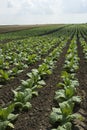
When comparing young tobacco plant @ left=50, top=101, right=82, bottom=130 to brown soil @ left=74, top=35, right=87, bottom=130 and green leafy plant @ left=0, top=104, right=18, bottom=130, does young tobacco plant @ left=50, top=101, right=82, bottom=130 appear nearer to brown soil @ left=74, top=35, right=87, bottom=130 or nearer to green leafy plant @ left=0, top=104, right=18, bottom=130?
brown soil @ left=74, top=35, right=87, bottom=130

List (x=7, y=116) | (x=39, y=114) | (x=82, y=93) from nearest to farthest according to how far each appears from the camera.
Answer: (x=7, y=116), (x=39, y=114), (x=82, y=93)

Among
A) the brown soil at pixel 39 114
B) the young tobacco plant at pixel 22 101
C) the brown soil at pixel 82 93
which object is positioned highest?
the young tobacco plant at pixel 22 101

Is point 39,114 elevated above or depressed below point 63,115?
below

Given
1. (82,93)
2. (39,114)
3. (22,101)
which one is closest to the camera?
(39,114)

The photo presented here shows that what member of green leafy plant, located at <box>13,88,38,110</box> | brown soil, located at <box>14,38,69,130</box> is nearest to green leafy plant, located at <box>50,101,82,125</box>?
brown soil, located at <box>14,38,69,130</box>

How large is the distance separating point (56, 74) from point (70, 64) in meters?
0.96

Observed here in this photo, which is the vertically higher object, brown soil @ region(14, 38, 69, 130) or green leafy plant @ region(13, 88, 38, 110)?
green leafy plant @ region(13, 88, 38, 110)

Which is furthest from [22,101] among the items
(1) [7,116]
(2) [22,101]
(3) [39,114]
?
(1) [7,116]

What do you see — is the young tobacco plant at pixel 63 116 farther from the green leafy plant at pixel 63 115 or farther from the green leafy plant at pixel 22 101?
the green leafy plant at pixel 22 101

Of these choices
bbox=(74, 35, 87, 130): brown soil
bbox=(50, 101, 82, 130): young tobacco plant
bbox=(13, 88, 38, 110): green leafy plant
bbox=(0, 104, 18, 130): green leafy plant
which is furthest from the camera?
bbox=(13, 88, 38, 110): green leafy plant

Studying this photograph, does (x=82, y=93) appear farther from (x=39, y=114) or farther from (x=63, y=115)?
(x=63, y=115)

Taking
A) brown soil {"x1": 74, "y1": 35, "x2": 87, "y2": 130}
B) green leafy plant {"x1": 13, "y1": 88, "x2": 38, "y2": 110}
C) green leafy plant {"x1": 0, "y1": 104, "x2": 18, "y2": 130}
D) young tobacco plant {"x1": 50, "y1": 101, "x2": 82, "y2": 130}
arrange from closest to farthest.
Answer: green leafy plant {"x1": 0, "y1": 104, "x2": 18, "y2": 130}, young tobacco plant {"x1": 50, "y1": 101, "x2": 82, "y2": 130}, brown soil {"x1": 74, "y1": 35, "x2": 87, "y2": 130}, green leafy plant {"x1": 13, "y1": 88, "x2": 38, "y2": 110}

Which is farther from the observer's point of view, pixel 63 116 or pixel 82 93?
A: pixel 82 93

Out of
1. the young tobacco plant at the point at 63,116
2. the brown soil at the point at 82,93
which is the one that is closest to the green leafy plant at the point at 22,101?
the young tobacco plant at the point at 63,116
